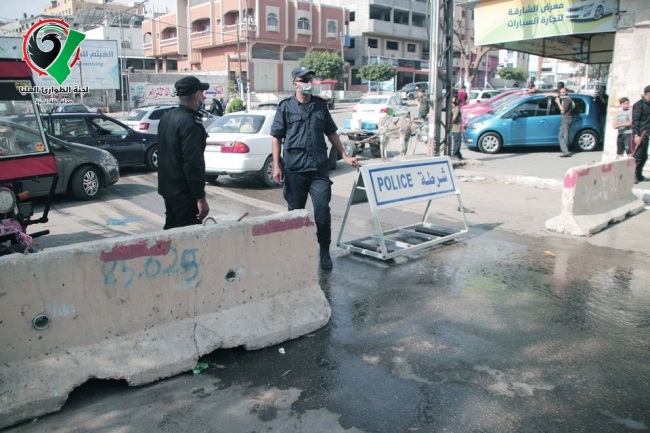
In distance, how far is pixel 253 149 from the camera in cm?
1120

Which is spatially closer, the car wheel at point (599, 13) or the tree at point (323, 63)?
the car wheel at point (599, 13)

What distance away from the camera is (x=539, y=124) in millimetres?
16469

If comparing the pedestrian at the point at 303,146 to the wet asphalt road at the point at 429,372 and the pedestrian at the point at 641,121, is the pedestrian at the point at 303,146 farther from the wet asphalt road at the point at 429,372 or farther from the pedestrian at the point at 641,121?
the pedestrian at the point at 641,121

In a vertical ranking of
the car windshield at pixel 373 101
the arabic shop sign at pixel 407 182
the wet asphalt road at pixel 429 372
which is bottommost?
the wet asphalt road at pixel 429 372

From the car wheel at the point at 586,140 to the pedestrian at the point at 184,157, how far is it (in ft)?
48.6

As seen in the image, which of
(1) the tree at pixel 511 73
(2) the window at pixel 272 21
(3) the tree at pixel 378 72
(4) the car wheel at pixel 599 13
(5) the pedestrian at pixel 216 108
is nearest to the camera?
(4) the car wheel at pixel 599 13

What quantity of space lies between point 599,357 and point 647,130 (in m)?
8.21

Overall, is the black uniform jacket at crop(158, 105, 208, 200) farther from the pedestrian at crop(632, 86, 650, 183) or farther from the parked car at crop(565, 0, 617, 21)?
the parked car at crop(565, 0, 617, 21)

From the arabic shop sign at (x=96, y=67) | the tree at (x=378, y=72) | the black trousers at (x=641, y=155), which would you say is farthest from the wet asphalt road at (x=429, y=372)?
the tree at (x=378, y=72)

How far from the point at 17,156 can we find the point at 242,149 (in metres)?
5.21

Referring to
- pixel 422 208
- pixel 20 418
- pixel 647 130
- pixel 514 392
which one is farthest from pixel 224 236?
pixel 647 130

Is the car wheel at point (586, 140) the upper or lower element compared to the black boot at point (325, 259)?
upper

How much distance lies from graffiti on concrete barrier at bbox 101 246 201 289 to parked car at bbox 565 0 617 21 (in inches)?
531

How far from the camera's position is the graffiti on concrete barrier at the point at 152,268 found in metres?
3.49
